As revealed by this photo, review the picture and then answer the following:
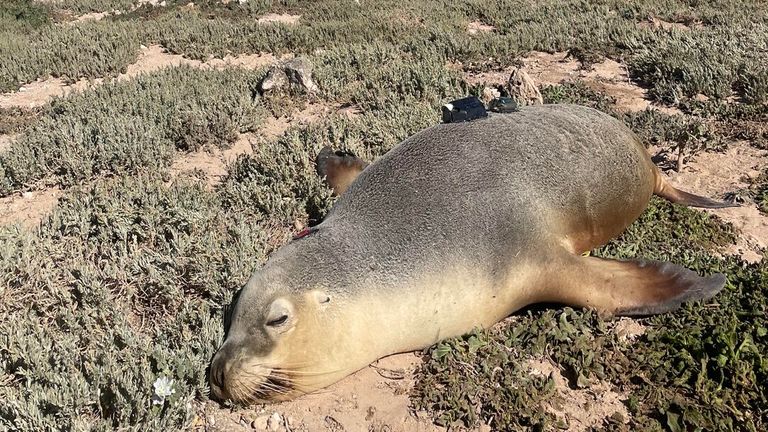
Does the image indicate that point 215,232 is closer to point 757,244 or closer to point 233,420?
point 233,420

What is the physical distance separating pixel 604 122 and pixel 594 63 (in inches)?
192

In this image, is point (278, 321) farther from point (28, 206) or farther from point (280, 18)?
point (280, 18)

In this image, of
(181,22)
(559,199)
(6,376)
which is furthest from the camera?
(181,22)

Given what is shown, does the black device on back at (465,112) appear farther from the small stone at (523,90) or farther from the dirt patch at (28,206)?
the dirt patch at (28,206)

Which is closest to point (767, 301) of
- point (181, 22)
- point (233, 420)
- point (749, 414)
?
point (749, 414)

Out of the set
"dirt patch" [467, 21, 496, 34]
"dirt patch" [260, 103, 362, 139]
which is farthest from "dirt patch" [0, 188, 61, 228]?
"dirt patch" [467, 21, 496, 34]

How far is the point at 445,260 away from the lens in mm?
3662

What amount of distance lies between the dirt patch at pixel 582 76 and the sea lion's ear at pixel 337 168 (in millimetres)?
3420

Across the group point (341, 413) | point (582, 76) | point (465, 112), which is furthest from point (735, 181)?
point (341, 413)

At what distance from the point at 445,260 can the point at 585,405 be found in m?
1.20

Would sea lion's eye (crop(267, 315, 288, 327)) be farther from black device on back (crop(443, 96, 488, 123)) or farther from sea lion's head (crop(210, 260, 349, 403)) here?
black device on back (crop(443, 96, 488, 123))

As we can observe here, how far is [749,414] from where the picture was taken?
3.31 metres

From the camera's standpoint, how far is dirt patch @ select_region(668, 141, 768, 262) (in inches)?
201

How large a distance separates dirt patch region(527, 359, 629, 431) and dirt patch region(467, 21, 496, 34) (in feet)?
31.0
